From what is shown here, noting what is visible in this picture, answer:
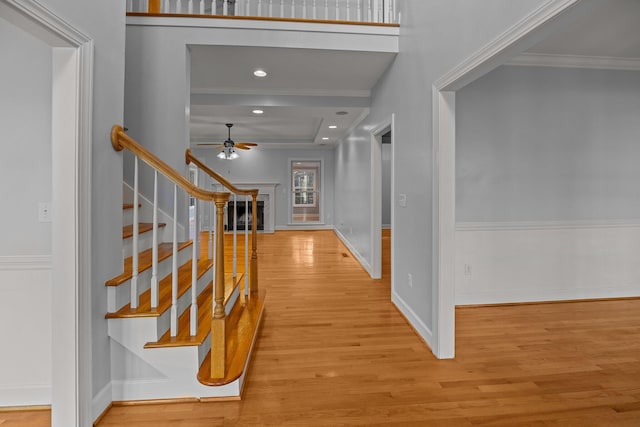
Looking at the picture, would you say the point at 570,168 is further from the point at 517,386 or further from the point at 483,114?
the point at 517,386

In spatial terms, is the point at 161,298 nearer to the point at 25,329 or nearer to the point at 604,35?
the point at 25,329

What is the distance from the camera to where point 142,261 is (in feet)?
6.88

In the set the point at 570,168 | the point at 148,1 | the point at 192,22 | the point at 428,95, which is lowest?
the point at 570,168

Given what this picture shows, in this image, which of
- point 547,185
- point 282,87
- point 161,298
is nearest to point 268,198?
point 282,87

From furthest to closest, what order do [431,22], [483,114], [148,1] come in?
[483,114], [148,1], [431,22]

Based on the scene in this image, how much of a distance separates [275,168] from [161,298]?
7.15m

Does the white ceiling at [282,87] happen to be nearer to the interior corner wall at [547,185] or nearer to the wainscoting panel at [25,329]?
the interior corner wall at [547,185]

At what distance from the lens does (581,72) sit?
3238mm

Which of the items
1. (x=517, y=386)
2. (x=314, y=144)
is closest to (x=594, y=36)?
(x=517, y=386)

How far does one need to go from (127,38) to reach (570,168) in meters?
4.55

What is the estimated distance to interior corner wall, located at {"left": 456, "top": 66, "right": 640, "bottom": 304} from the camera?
125 inches

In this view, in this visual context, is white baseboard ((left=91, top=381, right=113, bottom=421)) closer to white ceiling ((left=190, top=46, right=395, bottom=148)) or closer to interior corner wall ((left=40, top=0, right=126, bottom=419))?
interior corner wall ((left=40, top=0, right=126, bottom=419))

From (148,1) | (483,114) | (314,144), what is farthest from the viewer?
(314,144)

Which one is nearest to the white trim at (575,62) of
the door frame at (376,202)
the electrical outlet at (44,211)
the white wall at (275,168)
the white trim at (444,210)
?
the white trim at (444,210)
